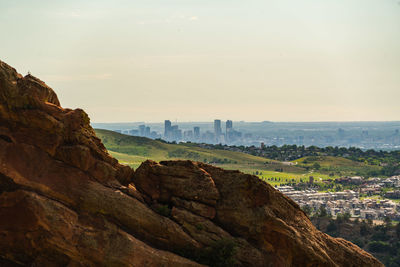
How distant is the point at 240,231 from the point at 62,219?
13.2 meters

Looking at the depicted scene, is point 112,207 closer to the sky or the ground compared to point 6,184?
closer to the ground

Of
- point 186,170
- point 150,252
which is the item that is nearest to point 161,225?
point 150,252

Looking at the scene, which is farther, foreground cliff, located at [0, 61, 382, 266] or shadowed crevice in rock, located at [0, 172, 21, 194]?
shadowed crevice in rock, located at [0, 172, 21, 194]

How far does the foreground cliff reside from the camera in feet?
119

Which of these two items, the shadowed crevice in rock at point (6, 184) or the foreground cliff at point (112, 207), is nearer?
the foreground cliff at point (112, 207)

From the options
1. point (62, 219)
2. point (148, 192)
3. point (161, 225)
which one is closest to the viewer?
point (62, 219)

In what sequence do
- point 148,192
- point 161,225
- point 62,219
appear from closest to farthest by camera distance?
point 62,219
point 161,225
point 148,192

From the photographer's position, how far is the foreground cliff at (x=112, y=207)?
3628cm

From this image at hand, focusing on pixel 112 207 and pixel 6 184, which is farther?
pixel 112 207

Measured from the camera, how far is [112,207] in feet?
125

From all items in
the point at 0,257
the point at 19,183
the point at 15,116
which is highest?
the point at 15,116

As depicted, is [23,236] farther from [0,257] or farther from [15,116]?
[15,116]

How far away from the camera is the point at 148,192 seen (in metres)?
41.5

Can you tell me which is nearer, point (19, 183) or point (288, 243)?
point (19, 183)
